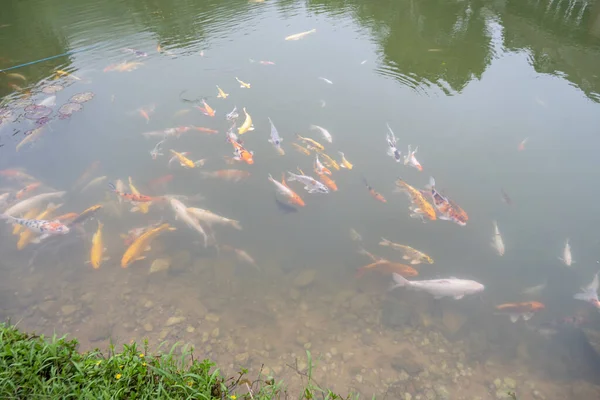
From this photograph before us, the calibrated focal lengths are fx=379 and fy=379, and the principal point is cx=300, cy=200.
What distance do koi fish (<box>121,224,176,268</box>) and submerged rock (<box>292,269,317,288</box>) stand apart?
2.26 metres

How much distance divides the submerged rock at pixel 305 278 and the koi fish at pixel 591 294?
3475 mm

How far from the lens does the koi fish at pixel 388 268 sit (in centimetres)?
519

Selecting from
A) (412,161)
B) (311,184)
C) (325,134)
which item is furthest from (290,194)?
(412,161)

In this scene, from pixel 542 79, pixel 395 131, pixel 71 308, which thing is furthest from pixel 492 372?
pixel 542 79

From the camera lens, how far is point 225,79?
9516 millimetres

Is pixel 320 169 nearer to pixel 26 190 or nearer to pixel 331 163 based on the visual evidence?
pixel 331 163

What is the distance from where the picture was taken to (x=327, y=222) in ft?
19.6

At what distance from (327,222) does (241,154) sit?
200 cm

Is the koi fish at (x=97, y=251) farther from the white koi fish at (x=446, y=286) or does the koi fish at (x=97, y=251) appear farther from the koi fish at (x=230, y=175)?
the white koi fish at (x=446, y=286)

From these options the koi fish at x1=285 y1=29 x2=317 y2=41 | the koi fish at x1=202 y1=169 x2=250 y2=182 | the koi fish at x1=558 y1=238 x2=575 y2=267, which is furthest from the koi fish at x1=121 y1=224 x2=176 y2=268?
the koi fish at x1=285 y1=29 x2=317 y2=41

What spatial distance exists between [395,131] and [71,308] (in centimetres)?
624

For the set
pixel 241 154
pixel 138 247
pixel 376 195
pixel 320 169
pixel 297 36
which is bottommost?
pixel 138 247

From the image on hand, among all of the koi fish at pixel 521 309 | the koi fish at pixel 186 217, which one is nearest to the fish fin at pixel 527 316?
the koi fish at pixel 521 309

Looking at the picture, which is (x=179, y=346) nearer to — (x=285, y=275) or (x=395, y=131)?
(x=285, y=275)
